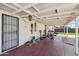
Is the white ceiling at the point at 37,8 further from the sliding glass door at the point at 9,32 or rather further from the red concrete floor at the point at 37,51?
the red concrete floor at the point at 37,51

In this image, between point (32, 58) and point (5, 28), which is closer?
point (32, 58)

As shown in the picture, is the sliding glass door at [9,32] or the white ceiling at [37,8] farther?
the sliding glass door at [9,32]

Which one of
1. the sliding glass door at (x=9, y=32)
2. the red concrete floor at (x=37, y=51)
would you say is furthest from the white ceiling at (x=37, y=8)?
the red concrete floor at (x=37, y=51)

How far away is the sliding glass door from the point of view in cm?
603

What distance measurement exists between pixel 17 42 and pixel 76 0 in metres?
6.63

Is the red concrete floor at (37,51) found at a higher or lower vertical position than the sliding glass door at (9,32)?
lower

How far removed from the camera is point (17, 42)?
784cm

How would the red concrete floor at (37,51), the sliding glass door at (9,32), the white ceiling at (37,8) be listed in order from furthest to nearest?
the sliding glass door at (9,32), the red concrete floor at (37,51), the white ceiling at (37,8)

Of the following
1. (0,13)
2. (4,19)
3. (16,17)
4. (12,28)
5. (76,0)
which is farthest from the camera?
(16,17)

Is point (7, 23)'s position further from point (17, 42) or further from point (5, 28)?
point (17, 42)

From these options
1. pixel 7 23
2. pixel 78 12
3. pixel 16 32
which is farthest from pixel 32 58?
pixel 16 32

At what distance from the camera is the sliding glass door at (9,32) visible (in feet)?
19.8

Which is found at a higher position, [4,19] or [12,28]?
[4,19]

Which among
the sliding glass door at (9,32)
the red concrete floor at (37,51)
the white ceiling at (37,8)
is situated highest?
the white ceiling at (37,8)
